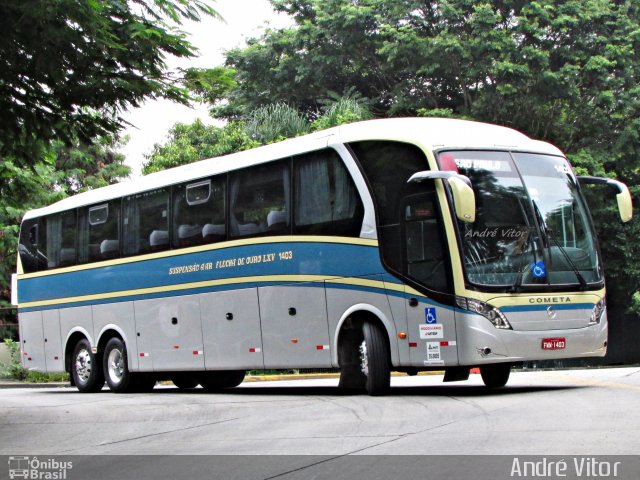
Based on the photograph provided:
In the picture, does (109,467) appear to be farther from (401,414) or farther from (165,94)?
(165,94)

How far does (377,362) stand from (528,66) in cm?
2103

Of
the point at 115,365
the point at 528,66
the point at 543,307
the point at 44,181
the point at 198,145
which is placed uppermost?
the point at 528,66

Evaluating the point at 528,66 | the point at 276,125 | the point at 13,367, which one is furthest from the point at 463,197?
the point at 276,125

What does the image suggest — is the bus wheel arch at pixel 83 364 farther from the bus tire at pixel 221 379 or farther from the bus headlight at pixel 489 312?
the bus headlight at pixel 489 312

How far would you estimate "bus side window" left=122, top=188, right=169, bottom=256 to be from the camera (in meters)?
19.8

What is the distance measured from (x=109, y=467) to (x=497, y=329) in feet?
20.7

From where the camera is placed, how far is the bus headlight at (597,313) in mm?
14945

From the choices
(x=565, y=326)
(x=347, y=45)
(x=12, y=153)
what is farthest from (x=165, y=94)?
(x=347, y=45)

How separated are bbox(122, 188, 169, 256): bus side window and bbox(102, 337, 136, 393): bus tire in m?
1.96

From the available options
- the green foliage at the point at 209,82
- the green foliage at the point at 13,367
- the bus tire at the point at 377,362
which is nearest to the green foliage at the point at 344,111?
the green foliage at the point at 13,367

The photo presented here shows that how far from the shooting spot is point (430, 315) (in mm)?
14609

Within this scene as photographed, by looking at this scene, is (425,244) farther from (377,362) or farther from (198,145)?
(198,145)

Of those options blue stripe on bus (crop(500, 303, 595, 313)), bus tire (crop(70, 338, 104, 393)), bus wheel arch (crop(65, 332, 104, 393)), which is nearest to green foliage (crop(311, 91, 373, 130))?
bus wheel arch (crop(65, 332, 104, 393))

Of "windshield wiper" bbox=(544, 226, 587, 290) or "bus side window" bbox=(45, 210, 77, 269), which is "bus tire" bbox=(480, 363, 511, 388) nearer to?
"windshield wiper" bbox=(544, 226, 587, 290)
